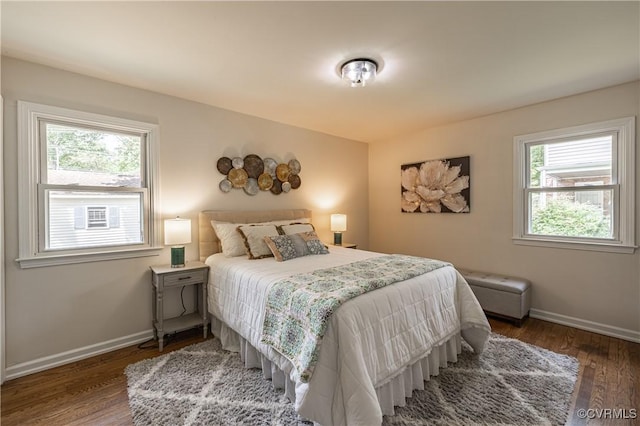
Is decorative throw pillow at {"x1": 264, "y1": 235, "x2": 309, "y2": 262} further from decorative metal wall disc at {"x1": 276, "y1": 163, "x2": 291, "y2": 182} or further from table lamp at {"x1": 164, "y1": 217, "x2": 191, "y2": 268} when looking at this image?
decorative metal wall disc at {"x1": 276, "y1": 163, "x2": 291, "y2": 182}

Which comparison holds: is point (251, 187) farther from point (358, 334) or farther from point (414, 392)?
point (414, 392)

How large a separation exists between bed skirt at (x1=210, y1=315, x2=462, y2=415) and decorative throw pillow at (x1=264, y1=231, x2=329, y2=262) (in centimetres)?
83

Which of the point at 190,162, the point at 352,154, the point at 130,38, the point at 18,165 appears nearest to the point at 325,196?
the point at 352,154

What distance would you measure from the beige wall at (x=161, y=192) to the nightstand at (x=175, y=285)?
0.17 metres

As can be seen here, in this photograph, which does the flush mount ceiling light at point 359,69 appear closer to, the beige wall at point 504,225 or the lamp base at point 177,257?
the beige wall at point 504,225

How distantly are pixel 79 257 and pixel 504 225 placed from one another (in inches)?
176

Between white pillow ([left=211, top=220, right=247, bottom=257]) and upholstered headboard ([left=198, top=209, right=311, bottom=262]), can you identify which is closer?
white pillow ([left=211, top=220, right=247, bottom=257])

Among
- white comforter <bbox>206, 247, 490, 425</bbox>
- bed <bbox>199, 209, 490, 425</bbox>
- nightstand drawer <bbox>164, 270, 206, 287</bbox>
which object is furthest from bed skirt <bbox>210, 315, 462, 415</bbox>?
nightstand drawer <bbox>164, 270, 206, 287</bbox>

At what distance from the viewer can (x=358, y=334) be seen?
159 cm

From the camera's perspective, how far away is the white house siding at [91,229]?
7.88 feet

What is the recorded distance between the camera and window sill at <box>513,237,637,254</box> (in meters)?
2.77

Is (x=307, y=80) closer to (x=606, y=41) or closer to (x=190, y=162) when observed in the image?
(x=190, y=162)

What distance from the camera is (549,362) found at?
235cm

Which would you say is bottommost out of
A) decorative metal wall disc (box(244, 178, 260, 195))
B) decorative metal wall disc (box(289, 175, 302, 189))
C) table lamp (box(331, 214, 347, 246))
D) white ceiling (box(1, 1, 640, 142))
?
table lamp (box(331, 214, 347, 246))
